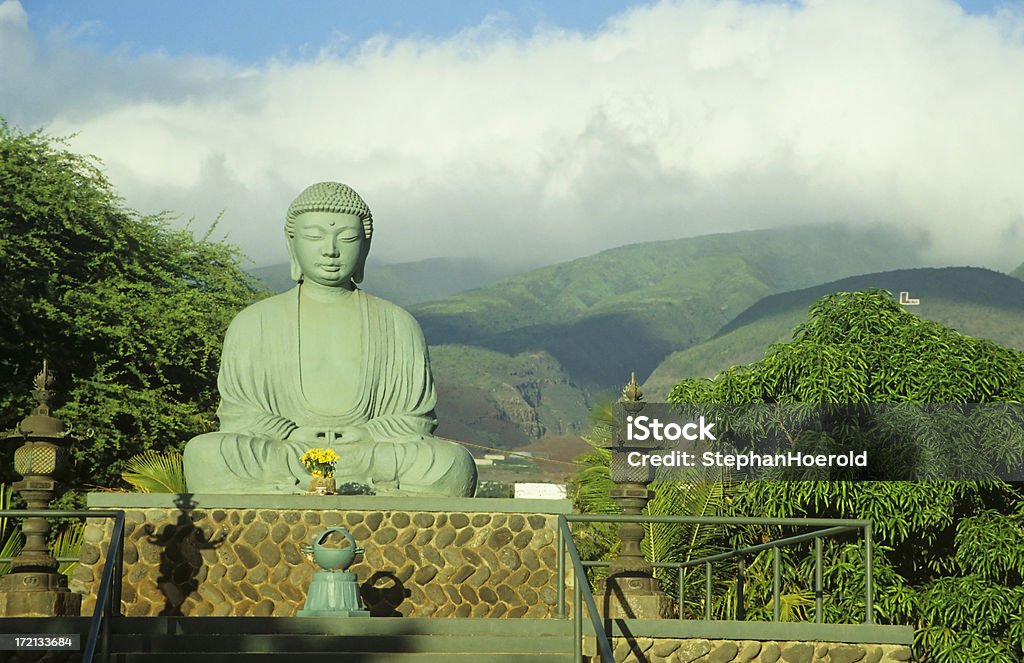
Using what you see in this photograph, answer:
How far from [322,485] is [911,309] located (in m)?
74.4

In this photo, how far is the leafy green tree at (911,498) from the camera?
18391mm

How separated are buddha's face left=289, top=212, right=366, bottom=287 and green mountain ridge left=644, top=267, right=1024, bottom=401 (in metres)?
61.7

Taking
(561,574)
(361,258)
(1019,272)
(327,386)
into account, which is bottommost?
(561,574)

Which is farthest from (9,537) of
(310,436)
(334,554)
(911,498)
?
(911,498)

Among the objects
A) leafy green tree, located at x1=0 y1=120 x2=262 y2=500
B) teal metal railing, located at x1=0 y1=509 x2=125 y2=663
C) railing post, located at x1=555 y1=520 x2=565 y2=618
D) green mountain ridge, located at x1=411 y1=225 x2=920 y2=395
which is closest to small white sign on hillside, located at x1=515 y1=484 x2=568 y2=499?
leafy green tree, located at x1=0 y1=120 x2=262 y2=500

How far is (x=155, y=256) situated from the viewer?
28.9 metres

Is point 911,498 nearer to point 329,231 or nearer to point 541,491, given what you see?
point 329,231

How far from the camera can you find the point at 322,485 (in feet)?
43.3

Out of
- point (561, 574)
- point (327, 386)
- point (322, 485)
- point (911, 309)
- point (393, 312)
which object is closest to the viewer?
point (561, 574)

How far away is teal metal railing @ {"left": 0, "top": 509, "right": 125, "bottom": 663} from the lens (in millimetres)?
9773

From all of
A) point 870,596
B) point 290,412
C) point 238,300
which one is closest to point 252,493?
point 290,412

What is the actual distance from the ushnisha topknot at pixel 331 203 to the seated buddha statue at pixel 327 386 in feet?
0.04

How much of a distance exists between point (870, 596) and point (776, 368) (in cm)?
807

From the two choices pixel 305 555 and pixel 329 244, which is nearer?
pixel 305 555
